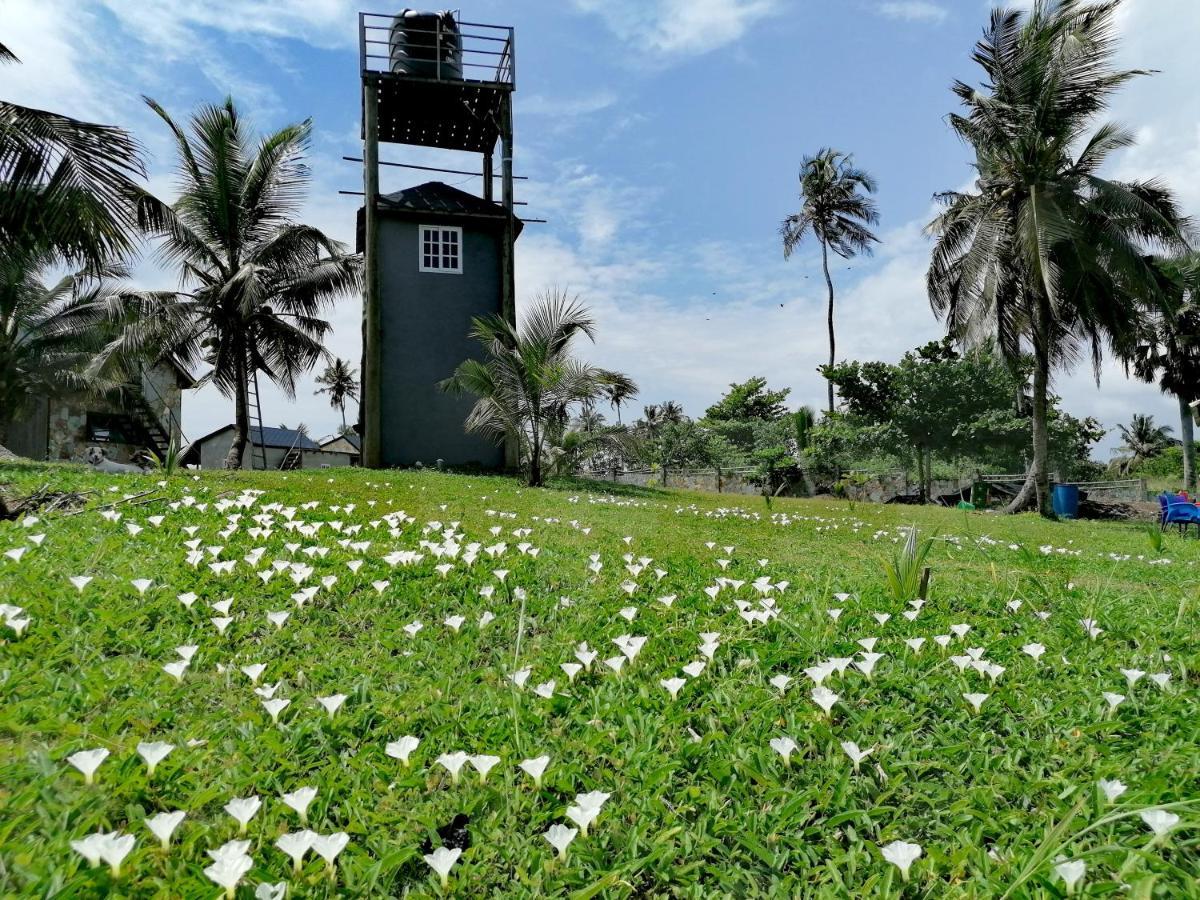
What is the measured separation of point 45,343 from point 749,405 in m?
34.8

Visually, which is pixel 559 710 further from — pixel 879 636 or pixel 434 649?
pixel 879 636

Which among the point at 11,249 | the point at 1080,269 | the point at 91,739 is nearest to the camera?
the point at 91,739

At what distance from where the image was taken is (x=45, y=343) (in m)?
24.2

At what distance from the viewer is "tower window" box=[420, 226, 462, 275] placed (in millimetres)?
17969

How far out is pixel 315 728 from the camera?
219cm

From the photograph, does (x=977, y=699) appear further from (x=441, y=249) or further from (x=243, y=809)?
(x=441, y=249)

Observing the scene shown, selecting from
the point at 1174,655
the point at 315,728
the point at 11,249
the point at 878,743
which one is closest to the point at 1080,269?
the point at 1174,655

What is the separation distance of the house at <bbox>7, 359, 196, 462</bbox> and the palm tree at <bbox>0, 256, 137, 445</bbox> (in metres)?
0.63

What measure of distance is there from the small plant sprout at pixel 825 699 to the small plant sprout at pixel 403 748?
131 cm

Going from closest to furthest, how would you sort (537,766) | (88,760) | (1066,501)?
(88,760) → (537,766) → (1066,501)

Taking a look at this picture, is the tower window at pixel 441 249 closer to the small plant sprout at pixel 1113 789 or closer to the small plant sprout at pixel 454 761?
the small plant sprout at pixel 454 761

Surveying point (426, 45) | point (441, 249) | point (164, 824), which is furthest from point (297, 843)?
point (426, 45)

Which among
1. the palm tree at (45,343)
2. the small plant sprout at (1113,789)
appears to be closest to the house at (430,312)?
the palm tree at (45,343)

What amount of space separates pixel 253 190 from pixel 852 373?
22.8 m
